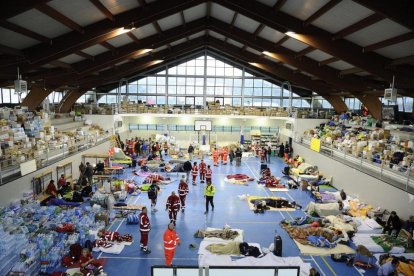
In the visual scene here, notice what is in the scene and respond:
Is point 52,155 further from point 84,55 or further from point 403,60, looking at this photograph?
point 403,60

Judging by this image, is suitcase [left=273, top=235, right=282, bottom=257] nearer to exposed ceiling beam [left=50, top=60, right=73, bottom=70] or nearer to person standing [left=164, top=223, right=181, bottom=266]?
person standing [left=164, top=223, right=181, bottom=266]

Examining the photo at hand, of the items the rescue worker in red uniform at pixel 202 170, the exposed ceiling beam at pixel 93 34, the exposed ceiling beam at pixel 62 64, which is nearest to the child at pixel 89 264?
the exposed ceiling beam at pixel 93 34

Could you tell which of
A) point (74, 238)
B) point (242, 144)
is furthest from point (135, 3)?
point (242, 144)

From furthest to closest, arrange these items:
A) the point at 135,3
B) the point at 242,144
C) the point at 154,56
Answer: the point at 242,144 → the point at 154,56 → the point at 135,3

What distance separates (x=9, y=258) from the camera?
8719mm

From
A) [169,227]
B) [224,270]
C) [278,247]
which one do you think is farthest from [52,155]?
[224,270]

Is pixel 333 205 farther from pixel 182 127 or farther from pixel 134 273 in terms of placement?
pixel 182 127

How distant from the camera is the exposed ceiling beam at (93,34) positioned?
47.2 feet

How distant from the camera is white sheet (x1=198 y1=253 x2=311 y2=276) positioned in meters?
9.79

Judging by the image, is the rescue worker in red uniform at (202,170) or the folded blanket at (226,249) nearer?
the folded blanket at (226,249)

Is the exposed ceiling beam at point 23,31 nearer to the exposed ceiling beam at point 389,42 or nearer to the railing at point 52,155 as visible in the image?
the railing at point 52,155

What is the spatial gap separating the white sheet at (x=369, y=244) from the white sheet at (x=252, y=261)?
291 cm

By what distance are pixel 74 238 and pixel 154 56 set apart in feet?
64.0

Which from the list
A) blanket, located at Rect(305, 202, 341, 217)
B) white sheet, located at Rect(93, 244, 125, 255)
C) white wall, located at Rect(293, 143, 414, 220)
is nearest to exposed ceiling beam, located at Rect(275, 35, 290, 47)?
white wall, located at Rect(293, 143, 414, 220)
